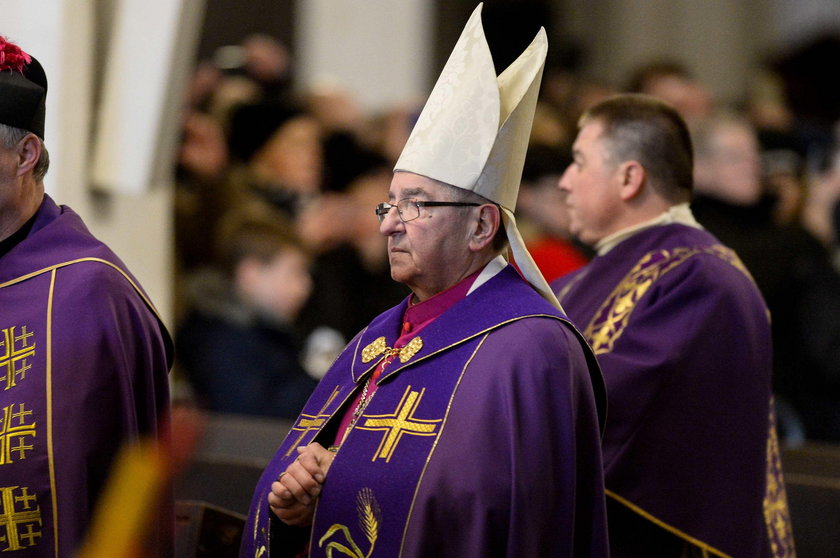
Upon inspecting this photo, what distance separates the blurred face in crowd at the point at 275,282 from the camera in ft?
21.5

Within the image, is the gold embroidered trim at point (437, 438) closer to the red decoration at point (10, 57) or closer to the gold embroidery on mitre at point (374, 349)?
the gold embroidery on mitre at point (374, 349)

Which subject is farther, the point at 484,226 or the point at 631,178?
the point at 631,178

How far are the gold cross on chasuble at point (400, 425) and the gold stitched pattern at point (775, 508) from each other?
1.63m

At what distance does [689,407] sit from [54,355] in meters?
2.00

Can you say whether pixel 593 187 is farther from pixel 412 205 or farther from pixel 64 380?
pixel 64 380

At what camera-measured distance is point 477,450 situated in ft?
10.7

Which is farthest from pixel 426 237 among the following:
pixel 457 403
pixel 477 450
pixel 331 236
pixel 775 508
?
pixel 331 236

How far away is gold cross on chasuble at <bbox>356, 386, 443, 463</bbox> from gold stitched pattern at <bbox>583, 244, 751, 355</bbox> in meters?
1.21

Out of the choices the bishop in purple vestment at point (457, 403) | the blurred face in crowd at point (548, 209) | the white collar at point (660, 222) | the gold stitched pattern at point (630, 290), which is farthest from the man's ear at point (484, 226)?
the blurred face in crowd at point (548, 209)

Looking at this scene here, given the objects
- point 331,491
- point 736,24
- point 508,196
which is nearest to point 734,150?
point 508,196

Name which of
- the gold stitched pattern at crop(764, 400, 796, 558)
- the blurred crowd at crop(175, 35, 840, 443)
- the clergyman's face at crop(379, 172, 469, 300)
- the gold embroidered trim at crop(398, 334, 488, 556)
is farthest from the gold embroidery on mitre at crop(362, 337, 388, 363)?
the blurred crowd at crop(175, 35, 840, 443)

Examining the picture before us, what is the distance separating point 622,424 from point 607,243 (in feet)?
2.24

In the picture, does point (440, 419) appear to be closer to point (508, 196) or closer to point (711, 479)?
point (508, 196)

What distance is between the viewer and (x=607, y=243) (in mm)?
4727
